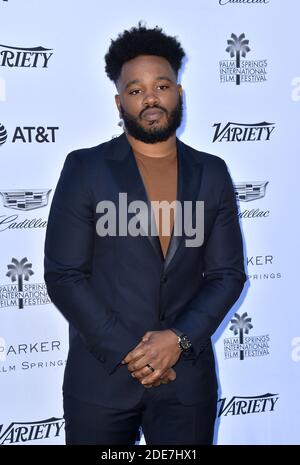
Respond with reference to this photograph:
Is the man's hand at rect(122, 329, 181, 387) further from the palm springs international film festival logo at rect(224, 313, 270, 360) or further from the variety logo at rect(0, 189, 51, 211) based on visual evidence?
the palm springs international film festival logo at rect(224, 313, 270, 360)

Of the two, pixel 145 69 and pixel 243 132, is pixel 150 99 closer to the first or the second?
pixel 145 69

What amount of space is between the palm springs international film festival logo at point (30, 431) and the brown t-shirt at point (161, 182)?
1.70 meters

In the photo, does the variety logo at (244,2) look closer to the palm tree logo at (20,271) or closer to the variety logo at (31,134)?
the variety logo at (31,134)

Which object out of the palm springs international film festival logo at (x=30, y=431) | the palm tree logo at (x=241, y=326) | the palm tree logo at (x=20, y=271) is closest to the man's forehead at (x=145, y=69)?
the palm tree logo at (x=20, y=271)

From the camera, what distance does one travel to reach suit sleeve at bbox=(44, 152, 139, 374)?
2012 mm

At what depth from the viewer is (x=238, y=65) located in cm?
339

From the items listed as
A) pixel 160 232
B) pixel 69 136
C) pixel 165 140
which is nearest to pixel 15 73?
pixel 69 136

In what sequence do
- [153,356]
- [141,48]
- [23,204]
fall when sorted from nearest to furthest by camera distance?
[153,356] < [141,48] < [23,204]

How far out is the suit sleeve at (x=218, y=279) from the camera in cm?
Answer: 211

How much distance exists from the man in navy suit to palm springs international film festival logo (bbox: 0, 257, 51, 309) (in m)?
1.02

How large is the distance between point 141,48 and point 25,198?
4.05 feet

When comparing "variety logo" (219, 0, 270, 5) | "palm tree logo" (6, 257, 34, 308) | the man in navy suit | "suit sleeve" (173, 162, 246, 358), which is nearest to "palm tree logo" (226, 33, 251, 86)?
"variety logo" (219, 0, 270, 5)

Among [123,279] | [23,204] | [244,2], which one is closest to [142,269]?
[123,279]

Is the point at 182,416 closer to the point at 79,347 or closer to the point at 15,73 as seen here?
the point at 79,347
